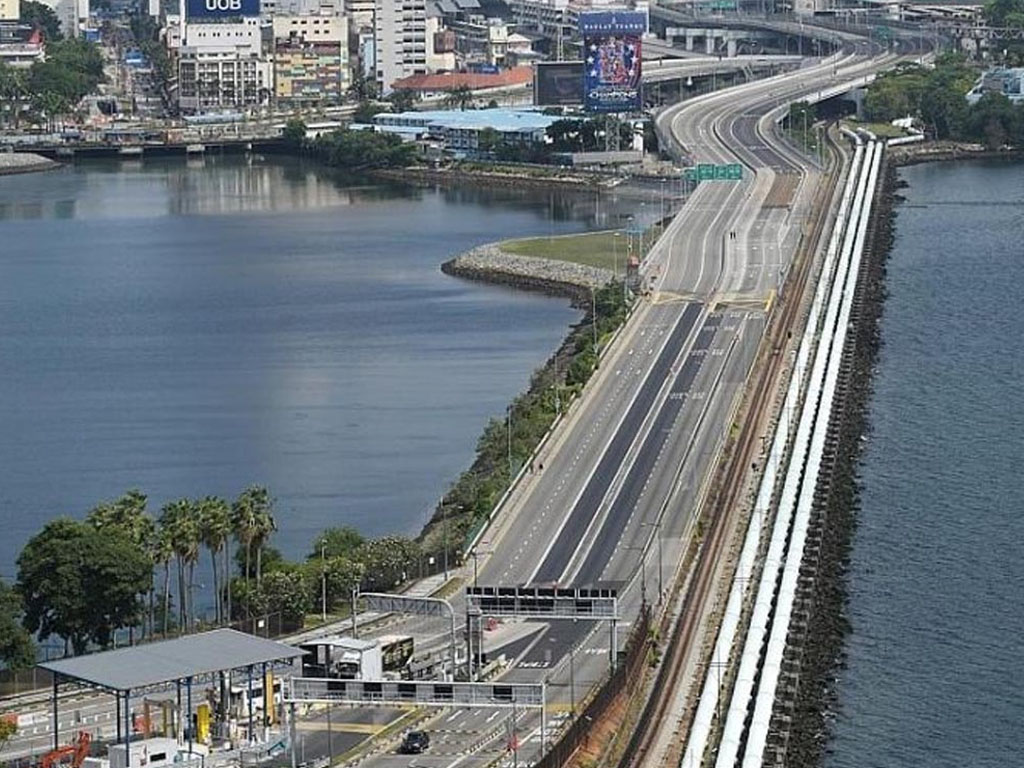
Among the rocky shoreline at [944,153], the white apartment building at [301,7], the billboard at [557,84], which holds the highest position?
the white apartment building at [301,7]

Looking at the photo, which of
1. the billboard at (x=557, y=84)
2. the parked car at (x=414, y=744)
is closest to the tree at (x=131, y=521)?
the parked car at (x=414, y=744)

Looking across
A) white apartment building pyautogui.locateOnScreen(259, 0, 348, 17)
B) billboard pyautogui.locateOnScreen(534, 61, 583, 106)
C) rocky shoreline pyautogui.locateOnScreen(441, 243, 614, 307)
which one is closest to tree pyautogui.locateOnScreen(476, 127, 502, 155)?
billboard pyautogui.locateOnScreen(534, 61, 583, 106)

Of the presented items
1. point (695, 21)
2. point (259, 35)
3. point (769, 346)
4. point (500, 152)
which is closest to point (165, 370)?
point (769, 346)

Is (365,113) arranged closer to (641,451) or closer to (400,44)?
(400,44)

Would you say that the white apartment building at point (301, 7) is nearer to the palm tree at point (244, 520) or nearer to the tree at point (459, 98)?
the tree at point (459, 98)

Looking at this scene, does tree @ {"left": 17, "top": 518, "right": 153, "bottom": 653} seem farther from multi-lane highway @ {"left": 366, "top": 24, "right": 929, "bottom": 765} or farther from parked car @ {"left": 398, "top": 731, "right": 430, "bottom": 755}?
parked car @ {"left": 398, "top": 731, "right": 430, "bottom": 755}

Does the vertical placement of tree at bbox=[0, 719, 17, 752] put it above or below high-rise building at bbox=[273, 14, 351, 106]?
below
